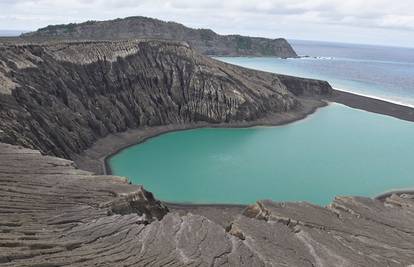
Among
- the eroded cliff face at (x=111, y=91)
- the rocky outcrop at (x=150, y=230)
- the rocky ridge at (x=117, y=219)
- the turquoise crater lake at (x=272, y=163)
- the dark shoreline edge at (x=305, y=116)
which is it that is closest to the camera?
the rocky outcrop at (x=150, y=230)

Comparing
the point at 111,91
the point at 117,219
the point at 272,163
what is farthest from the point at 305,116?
the point at 117,219

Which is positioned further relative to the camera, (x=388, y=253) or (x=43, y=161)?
(x=43, y=161)

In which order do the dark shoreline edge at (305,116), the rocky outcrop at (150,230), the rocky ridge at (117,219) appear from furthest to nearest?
the dark shoreline edge at (305,116) → the rocky ridge at (117,219) → the rocky outcrop at (150,230)

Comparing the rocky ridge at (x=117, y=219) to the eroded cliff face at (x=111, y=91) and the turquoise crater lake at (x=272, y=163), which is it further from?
the turquoise crater lake at (x=272, y=163)

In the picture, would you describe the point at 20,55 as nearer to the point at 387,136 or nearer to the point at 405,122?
the point at 387,136

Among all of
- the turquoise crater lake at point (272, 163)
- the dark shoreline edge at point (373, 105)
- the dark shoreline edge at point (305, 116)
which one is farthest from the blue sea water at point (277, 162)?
the dark shoreline edge at point (373, 105)

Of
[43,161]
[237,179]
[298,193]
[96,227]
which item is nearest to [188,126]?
[237,179]
